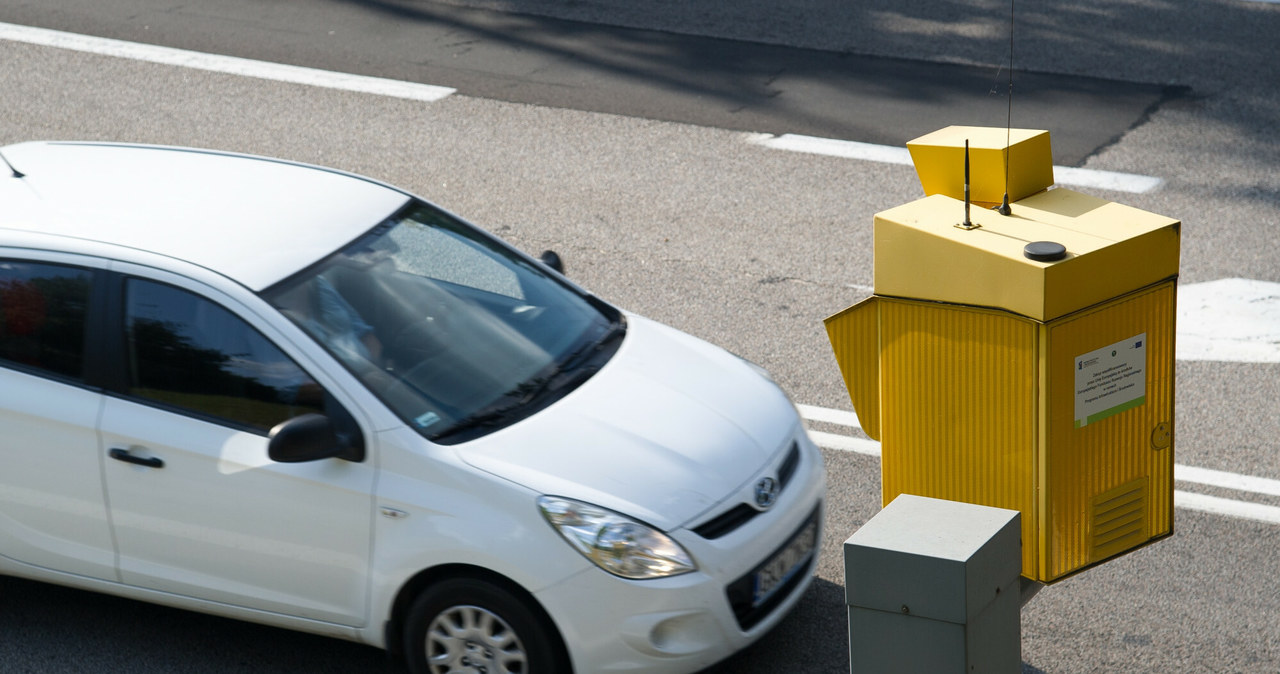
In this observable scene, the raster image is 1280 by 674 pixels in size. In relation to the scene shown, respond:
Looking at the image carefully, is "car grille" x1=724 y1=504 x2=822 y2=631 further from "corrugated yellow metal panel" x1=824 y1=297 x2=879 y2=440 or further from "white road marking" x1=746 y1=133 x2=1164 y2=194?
"white road marking" x1=746 y1=133 x2=1164 y2=194

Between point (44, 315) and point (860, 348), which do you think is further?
point (44, 315)

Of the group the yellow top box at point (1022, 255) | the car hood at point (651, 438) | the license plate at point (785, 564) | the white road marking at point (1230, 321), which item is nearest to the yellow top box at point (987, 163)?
the yellow top box at point (1022, 255)

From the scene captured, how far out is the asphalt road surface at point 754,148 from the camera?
17.1ft

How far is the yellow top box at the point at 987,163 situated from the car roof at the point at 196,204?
2.15 m

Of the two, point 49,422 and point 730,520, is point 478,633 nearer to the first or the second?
point 730,520

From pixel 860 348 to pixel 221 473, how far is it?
2124 mm

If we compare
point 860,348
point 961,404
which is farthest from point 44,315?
point 961,404

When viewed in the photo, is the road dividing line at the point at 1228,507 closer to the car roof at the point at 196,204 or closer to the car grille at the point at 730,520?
the car grille at the point at 730,520

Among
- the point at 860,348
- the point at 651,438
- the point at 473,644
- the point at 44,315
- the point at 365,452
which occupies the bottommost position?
the point at 473,644

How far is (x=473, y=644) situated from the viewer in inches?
177

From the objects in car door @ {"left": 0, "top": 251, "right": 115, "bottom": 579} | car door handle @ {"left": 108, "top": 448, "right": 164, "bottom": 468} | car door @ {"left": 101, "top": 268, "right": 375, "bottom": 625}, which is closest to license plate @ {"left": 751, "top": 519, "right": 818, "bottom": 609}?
car door @ {"left": 101, "top": 268, "right": 375, "bottom": 625}

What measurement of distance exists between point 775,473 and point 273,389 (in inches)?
67.3

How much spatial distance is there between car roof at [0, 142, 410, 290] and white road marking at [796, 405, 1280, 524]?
7.43 feet

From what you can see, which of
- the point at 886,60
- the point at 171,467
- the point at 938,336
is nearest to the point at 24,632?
the point at 171,467
